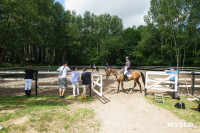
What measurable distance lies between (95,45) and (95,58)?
734 centimetres

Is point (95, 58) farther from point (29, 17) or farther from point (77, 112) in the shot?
point (77, 112)

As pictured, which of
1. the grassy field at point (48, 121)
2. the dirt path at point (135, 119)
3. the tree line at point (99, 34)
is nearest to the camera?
the grassy field at point (48, 121)

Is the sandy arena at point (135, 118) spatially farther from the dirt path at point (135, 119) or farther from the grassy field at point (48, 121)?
the grassy field at point (48, 121)

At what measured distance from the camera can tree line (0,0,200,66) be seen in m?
15.3

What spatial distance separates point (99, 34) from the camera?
4431 cm

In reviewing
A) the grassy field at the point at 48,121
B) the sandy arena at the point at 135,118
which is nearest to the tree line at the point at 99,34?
the grassy field at the point at 48,121

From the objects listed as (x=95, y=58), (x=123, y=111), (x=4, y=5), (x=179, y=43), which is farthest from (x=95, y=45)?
(x=123, y=111)

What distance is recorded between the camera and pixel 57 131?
3365 mm

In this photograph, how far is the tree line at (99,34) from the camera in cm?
1532

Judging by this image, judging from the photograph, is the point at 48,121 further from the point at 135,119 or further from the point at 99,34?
the point at 99,34

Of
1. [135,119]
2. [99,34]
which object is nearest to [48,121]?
[135,119]

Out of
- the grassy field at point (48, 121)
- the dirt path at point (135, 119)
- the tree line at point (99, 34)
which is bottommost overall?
the dirt path at point (135, 119)

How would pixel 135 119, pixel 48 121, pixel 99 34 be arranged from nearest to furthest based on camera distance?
pixel 48 121 < pixel 135 119 < pixel 99 34

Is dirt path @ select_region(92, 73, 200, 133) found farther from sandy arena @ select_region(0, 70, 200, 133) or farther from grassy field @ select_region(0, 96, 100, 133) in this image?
grassy field @ select_region(0, 96, 100, 133)
